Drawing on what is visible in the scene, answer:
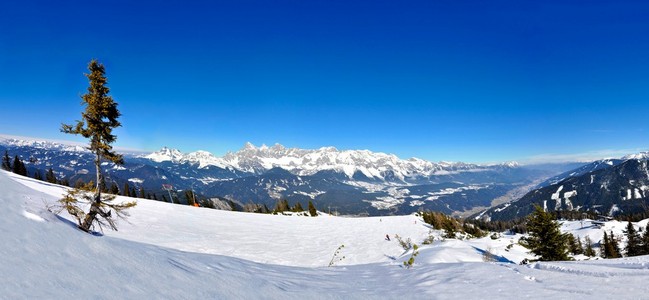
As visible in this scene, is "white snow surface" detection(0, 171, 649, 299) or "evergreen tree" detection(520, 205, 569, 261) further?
"evergreen tree" detection(520, 205, 569, 261)

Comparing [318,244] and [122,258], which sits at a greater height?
[122,258]

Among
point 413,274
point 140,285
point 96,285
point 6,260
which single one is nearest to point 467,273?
point 413,274

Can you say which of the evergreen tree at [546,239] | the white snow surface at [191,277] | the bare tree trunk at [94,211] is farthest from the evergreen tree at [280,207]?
the white snow surface at [191,277]

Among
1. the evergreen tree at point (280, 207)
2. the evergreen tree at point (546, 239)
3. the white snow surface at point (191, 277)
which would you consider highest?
the white snow surface at point (191, 277)

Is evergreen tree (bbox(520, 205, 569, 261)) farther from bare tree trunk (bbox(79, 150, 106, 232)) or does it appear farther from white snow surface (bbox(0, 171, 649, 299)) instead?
bare tree trunk (bbox(79, 150, 106, 232))

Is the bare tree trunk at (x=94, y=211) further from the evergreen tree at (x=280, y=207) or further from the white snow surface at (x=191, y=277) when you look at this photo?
the evergreen tree at (x=280, y=207)

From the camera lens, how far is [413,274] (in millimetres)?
10062

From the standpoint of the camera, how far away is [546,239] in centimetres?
2992

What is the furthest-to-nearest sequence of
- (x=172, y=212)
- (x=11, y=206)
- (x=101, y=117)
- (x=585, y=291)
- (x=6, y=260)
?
(x=172, y=212), (x=101, y=117), (x=11, y=206), (x=585, y=291), (x=6, y=260)

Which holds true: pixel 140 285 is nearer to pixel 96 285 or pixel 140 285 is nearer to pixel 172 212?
pixel 96 285

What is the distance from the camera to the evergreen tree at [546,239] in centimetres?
2914

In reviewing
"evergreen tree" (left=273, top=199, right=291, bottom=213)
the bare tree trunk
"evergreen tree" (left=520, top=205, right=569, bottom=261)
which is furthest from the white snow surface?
"evergreen tree" (left=273, top=199, right=291, bottom=213)

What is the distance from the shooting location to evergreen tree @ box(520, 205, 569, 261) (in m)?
29.1

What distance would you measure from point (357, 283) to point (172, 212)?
36712 millimetres
